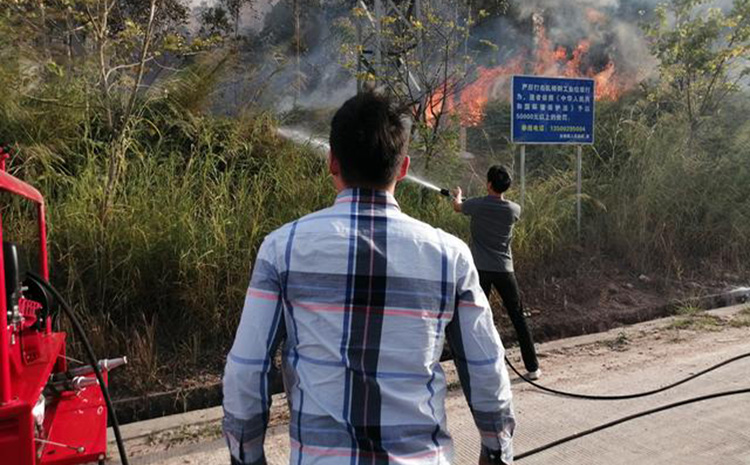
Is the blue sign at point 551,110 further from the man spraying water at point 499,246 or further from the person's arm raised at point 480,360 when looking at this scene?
the person's arm raised at point 480,360

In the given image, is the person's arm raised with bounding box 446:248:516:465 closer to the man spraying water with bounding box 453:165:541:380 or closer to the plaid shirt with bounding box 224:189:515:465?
the plaid shirt with bounding box 224:189:515:465

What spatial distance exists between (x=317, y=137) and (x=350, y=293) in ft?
20.4

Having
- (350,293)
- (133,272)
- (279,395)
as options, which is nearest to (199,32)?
(133,272)

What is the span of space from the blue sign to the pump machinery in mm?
5322

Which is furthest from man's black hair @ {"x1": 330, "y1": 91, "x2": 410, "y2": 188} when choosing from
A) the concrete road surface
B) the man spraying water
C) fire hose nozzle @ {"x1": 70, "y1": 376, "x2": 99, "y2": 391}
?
the man spraying water

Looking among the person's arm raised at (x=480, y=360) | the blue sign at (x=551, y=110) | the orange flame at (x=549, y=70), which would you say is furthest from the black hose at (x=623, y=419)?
the orange flame at (x=549, y=70)

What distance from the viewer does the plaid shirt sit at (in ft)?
4.12

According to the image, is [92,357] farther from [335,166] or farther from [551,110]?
[551,110]

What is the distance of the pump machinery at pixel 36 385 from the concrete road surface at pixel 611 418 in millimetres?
825

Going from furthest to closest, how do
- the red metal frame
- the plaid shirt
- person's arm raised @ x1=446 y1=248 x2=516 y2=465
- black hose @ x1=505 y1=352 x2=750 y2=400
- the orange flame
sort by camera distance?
the orange flame < black hose @ x1=505 y1=352 x2=750 y2=400 < the red metal frame < person's arm raised @ x1=446 y1=248 x2=516 y2=465 < the plaid shirt

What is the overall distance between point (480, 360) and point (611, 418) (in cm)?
275

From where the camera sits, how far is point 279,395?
4.20 m

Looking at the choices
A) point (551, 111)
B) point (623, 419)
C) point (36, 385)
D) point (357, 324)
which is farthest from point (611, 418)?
point (551, 111)

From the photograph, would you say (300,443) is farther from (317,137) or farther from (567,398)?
(317,137)
